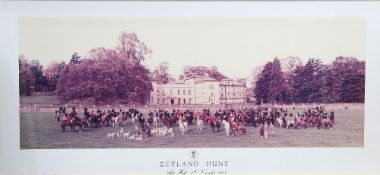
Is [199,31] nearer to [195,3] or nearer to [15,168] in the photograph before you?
[195,3]

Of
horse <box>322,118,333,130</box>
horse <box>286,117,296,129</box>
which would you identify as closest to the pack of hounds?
horse <box>286,117,296,129</box>

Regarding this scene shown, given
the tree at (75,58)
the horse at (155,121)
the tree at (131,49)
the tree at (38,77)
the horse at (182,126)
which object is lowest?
the horse at (182,126)

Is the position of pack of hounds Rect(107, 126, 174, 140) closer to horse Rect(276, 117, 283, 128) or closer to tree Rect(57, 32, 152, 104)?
tree Rect(57, 32, 152, 104)

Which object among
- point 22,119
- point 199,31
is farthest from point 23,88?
point 199,31

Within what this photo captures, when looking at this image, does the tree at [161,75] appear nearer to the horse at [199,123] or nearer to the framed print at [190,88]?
the framed print at [190,88]

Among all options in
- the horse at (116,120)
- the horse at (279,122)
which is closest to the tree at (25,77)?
the horse at (116,120)

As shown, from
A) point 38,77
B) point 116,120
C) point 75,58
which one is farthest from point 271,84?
point 38,77
